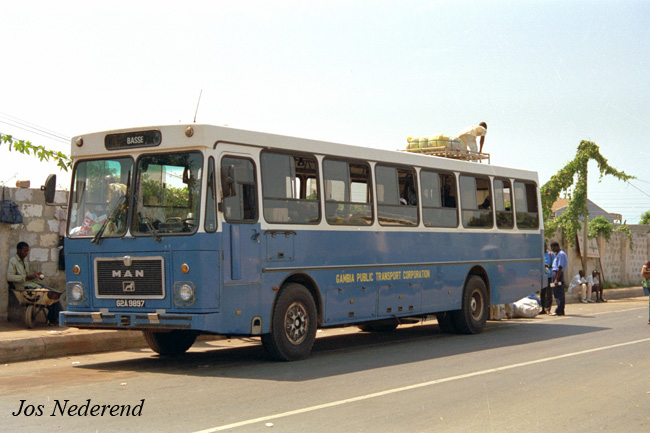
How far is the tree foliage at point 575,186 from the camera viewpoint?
30.5m

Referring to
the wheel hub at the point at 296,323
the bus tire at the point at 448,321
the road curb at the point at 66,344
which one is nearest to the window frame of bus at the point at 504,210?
the bus tire at the point at 448,321

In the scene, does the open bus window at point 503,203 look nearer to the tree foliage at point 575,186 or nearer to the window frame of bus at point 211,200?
A: the window frame of bus at point 211,200

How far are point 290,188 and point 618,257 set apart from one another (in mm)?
26843

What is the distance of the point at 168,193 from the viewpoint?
1046cm

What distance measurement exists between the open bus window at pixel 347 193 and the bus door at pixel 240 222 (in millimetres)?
1657

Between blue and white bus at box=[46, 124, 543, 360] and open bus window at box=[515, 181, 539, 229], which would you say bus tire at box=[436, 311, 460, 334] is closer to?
blue and white bus at box=[46, 124, 543, 360]

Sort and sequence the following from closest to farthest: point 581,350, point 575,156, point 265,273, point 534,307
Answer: point 265,273
point 581,350
point 534,307
point 575,156

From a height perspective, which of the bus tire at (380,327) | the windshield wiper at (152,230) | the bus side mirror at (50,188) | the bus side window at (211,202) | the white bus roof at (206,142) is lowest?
the bus tire at (380,327)

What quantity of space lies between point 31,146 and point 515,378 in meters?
10.1

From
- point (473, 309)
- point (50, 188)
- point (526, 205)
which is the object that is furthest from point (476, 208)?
point (50, 188)

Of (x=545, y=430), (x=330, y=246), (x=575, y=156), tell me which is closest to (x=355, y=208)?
(x=330, y=246)

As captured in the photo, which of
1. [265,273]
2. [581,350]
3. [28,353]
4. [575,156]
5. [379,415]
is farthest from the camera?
[575,156]

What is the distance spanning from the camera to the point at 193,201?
10.2 meters

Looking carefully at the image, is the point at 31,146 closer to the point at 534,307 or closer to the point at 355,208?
the point at 355,208
